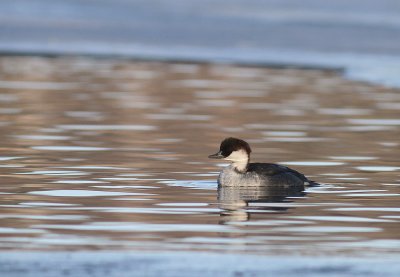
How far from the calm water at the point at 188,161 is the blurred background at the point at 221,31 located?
13.1 ft

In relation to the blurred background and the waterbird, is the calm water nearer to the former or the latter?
the waterbird

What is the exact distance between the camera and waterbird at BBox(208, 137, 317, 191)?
1245 cm

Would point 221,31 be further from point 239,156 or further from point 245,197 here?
point 245,197

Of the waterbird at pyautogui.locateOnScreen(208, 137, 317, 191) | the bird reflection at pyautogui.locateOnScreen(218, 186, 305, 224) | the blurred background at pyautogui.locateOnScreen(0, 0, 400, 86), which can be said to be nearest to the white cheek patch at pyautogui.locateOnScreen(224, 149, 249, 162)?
the waterbird at pyautogui.locateOnScreen(208, 137, 317, 191)

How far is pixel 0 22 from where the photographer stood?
37.8 m

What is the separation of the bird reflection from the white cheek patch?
10.3 inches

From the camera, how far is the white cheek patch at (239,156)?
1265 centimetres

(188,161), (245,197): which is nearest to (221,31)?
(188,161)

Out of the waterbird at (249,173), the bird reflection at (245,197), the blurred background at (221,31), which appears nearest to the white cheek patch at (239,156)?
the waterbird at (249,173)

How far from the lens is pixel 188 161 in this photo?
1442 cm

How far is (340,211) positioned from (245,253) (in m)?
2.23

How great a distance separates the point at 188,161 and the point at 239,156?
5.96 ft

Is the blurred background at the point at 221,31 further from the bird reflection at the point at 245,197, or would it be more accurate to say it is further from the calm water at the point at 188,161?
the bird reflection at the point at 245,197

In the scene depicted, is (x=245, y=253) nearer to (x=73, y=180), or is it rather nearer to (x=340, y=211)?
(x=340, y=211)
